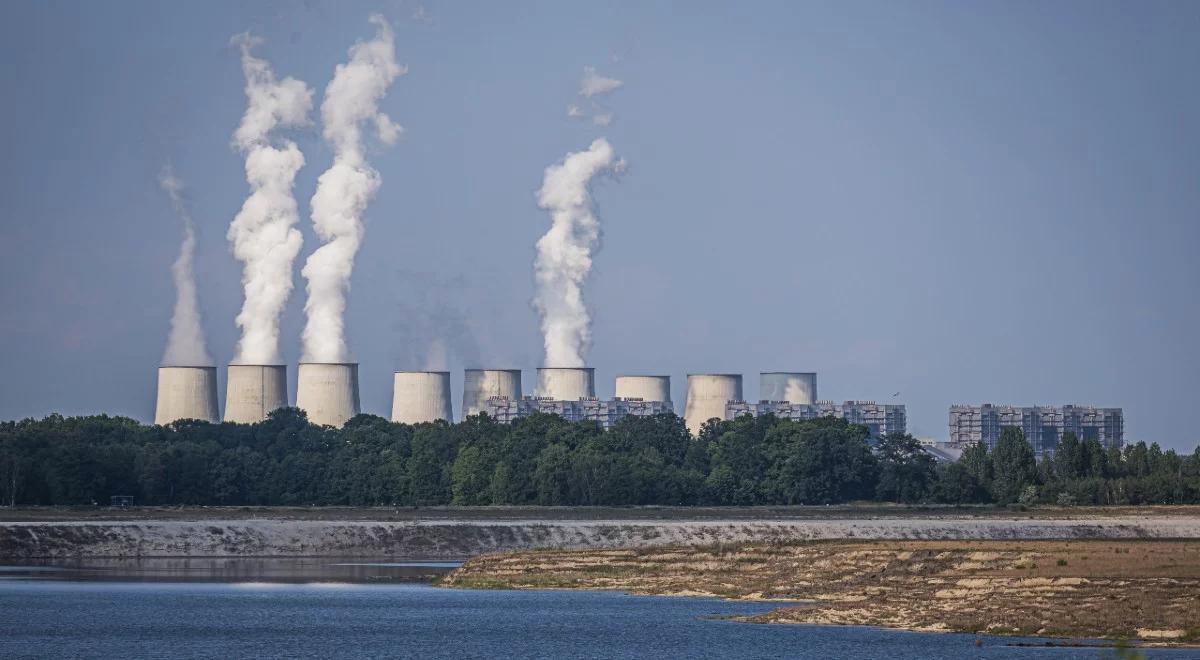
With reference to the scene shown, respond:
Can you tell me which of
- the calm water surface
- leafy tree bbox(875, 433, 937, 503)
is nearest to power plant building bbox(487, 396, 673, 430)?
leafy tree bbox(875, 433, 937, 503)

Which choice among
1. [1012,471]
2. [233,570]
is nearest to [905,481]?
[1012,471]

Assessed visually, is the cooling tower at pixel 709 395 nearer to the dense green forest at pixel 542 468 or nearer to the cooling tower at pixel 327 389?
the dense green forest at pixel 542 468

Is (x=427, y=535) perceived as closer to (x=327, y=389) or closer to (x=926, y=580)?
(x=926, y=580)

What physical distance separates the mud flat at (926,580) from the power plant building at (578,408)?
93.4m

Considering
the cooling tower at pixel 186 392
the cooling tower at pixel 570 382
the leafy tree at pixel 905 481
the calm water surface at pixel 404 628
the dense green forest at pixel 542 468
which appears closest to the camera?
the calm water surface at pixel 404 628

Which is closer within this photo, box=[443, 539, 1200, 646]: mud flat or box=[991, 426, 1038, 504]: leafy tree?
box=[443, 539, 1200, 646]: mud flat

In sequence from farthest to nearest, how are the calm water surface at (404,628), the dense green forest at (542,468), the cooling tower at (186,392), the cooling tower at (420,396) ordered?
the cooling tower at (420,396) < the cooling tower at (186,392) < the dense green forest at (542,468) < the calm water surface at (404,628)

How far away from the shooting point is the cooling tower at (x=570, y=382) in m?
175

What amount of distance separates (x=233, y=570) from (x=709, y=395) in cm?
9764

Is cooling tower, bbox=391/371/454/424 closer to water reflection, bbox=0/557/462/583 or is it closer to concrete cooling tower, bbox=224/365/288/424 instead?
concrete cooling tower, bbox=224/365/288/424

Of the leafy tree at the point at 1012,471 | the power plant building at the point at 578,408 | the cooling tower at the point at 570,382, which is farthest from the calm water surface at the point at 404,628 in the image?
the power plant building at the point at 578,408

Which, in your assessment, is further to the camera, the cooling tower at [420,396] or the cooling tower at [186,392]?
the cooling tower at [420,396]

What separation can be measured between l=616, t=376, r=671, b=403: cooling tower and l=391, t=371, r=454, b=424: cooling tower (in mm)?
25894

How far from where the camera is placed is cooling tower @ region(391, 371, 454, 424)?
520 ft
